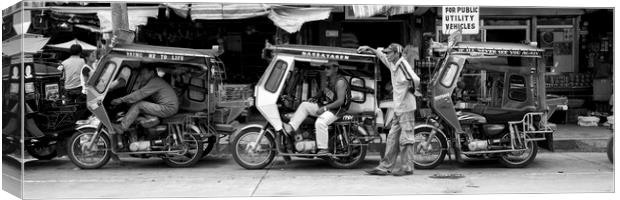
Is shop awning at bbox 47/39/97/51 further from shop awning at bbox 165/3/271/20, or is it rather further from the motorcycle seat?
the motorcycle seat

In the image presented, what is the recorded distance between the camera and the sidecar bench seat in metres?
8.99

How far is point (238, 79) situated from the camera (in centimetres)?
1342

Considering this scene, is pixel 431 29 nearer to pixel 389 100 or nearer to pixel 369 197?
pixel 389 100

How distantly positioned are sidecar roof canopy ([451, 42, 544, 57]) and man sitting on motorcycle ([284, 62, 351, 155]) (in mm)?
1336

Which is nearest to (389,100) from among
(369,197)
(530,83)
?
(530,83)

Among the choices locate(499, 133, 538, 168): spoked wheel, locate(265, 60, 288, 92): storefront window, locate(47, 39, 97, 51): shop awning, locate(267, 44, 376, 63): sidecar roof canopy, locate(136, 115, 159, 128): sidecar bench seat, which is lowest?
locate(499, 133, 538, 168): spoked wheel

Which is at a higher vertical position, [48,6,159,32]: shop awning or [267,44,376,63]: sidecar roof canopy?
[48,6,159,32]: shop awning

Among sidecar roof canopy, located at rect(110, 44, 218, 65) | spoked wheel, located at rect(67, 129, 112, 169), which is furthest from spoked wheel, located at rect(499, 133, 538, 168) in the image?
spoked wheel, located at rect(67, 129, 112, 169)

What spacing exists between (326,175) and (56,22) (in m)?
6.53

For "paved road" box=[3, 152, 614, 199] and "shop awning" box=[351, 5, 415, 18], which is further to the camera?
"shop awning" box=[351, 5, 415, 18]

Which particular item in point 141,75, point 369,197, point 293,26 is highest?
point 293,26

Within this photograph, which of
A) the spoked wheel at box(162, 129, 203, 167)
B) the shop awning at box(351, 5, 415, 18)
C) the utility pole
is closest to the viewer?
the spoked wheel at box(162, 129, 203, 167)

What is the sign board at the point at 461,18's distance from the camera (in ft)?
29.2

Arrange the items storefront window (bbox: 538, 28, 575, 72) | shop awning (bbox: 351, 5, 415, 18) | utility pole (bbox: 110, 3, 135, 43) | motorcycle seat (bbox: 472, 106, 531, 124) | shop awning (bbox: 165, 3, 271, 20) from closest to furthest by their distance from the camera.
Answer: motorcycle seat (bbox: 472, 106, 531, 124) < utility pole (bbox: 110, 3, 135, 43) < shop awning (bbox: 351, 5, 415, 18) < shop awning (bbox: 165, 3, 271, 20) < storefront window (bbox: 538, 28, 575, 72)
